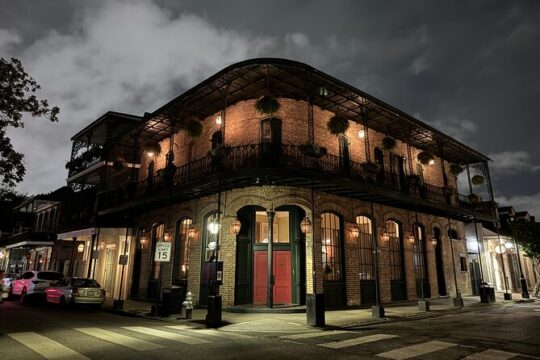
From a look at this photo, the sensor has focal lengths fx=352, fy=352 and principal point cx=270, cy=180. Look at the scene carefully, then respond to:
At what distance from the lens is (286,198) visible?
47.5 ft

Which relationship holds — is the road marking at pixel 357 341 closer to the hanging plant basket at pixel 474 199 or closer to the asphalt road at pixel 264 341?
the asphalt road at pixel 264 341

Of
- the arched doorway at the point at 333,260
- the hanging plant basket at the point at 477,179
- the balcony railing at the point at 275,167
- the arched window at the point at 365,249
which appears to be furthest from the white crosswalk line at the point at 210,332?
the hanging plant basket at the point at 477,179

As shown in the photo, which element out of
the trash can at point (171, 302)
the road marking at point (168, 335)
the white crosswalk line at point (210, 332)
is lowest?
the white crosswalk line at point (210, 332)

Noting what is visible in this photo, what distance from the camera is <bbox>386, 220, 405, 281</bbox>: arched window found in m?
18.2

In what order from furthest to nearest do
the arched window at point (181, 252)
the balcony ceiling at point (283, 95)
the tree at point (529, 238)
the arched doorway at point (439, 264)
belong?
the tree at point (529, 238)
the arched doorway at point (439, 264)
the arched window at point (181, 252)
the balcony ceiling at point (283, 95)

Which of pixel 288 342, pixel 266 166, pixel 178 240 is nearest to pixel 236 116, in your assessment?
pixel 266 166

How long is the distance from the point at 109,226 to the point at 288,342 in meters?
16.1

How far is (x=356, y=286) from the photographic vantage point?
52.1 feet

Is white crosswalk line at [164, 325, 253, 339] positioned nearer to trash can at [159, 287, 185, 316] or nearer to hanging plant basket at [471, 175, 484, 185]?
trash can at [159, 287, 185, 316]

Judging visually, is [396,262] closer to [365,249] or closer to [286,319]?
[365,249]

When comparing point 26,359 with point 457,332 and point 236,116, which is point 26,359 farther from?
point 236,116

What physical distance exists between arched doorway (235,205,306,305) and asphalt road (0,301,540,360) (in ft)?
13.0

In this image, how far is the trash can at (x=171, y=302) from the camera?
1246 centimetres

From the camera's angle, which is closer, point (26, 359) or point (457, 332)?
point (26, 359)
